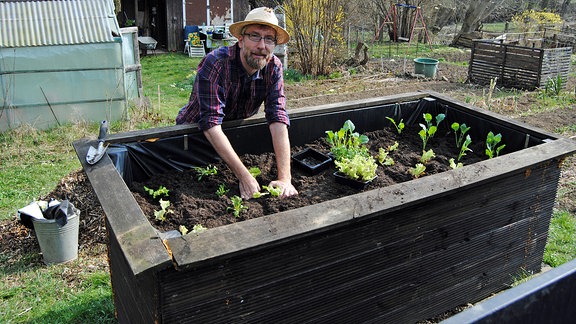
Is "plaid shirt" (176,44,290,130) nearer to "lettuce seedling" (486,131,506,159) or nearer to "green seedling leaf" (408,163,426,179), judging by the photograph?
"green seedling leaf" (408,163,426,179)

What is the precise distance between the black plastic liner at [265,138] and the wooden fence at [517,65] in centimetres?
785

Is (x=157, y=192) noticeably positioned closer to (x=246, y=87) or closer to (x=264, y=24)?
(x=246, y=87)

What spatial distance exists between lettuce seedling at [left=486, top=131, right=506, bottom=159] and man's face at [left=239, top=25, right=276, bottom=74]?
1.78m

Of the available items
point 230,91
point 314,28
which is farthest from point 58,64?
point 314,28

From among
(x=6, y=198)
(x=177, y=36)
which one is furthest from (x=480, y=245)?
(x=177, y=36)

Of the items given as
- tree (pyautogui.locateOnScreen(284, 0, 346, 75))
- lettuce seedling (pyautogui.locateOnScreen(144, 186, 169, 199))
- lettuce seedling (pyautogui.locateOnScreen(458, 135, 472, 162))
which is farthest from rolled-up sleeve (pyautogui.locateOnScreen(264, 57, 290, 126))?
tree (pyautogui.locateOnScreen(284, 0, 346, 75))

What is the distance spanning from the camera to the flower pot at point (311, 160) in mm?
3582

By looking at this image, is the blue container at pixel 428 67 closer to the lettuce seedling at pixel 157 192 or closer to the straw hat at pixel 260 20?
the straw hat at pixel 260 20

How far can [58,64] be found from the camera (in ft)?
25.9

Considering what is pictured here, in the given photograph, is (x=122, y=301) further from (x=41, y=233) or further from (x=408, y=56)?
(x=408, y=56)

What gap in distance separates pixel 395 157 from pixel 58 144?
17.0 ft

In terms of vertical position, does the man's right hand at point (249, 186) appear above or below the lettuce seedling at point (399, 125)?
below

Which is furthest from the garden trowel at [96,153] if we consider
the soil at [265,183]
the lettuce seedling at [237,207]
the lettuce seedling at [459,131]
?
the lettuce seedling at [459,131]

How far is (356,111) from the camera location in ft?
13.9
